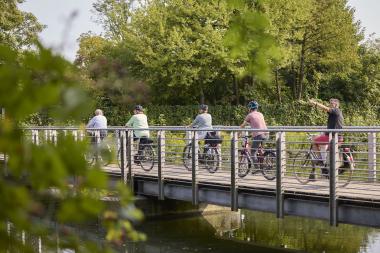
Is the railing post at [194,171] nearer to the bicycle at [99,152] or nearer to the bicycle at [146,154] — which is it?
the bicycle at [146,154]

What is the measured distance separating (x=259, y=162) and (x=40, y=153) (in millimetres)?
12602

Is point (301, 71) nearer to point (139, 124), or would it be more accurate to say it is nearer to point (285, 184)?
point (139, 124)

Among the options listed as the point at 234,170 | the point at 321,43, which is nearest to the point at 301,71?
the point at 321,43

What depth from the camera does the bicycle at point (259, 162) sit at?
42.5 ft

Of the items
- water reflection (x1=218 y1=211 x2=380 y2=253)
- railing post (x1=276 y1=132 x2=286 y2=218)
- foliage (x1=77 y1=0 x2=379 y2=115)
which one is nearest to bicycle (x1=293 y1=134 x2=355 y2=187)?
railing post (x1=276 y1=132 x2=286 y2=218)

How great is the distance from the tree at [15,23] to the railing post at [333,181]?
2718 centimetres

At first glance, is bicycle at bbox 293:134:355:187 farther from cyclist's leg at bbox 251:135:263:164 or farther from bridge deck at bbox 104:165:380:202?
cyclist's leg at bbox 251:135:263:164

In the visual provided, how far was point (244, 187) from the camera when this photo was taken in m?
12.5

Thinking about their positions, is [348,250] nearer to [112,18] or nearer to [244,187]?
[244,187]

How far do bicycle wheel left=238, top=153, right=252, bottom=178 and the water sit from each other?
5.11 feet

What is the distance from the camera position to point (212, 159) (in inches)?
579

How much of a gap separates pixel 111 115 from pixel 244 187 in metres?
29.1

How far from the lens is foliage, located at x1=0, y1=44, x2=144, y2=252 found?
3.76 ft

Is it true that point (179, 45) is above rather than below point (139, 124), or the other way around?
above
